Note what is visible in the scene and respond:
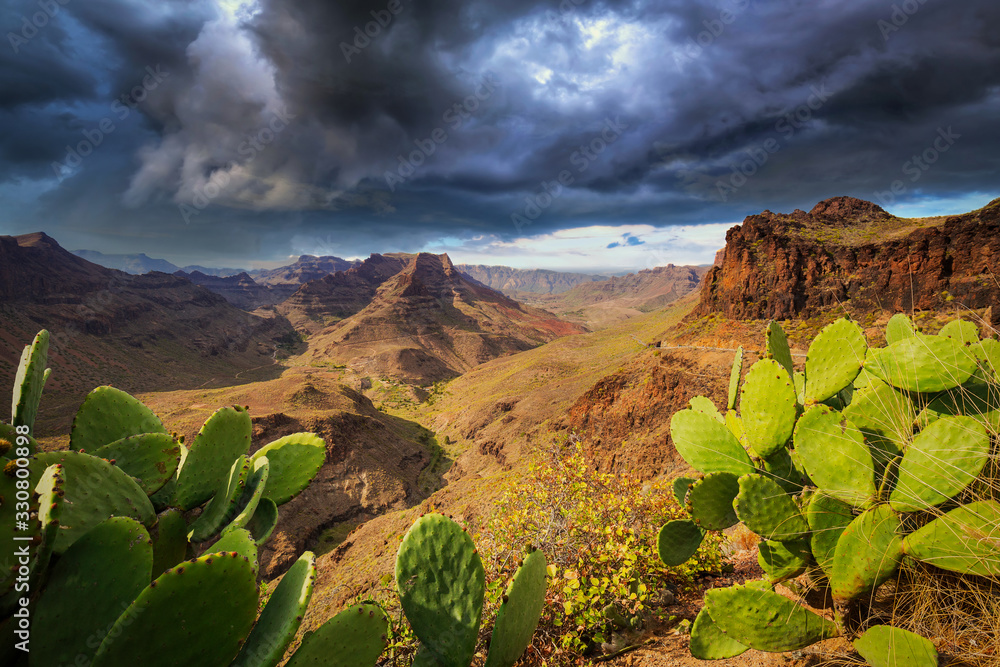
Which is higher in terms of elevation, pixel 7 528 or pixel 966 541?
pixel 7 528

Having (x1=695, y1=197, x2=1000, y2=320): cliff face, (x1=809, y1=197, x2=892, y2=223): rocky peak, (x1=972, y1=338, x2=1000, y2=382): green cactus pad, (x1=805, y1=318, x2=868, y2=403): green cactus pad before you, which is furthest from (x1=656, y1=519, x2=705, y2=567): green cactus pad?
(x1=809, y1=197, x2=892, y2=223): rocky peak

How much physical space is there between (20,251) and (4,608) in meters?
125

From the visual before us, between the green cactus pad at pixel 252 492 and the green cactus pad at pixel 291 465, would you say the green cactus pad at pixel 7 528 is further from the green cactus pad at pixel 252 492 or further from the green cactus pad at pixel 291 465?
the green cactus pad at pixel 291 465

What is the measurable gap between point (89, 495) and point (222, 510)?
2.63 ft

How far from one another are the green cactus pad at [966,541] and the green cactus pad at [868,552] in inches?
5.3

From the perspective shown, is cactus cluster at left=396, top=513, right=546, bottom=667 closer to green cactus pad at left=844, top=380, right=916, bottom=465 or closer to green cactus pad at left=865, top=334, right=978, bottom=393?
green cactus pad at left=844, top=380, right=916, bottom=465

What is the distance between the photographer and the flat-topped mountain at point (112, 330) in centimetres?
4959

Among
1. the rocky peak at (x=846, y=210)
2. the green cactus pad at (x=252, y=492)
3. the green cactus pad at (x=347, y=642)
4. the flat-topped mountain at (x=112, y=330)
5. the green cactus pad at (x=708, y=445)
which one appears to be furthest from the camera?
the flat-topped mountain at (x=112, y=330)

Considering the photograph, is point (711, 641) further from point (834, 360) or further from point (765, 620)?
point (834, 360)

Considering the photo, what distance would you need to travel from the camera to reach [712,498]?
9.25 feet

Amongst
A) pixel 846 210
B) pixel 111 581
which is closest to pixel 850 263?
pixel 846 210

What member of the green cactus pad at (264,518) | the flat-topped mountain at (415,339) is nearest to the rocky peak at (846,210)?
the green cactus pad at (264,518)

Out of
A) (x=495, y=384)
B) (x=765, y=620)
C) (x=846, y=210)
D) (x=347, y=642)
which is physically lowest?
(x=495, y=384)

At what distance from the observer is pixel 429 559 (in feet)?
7.76
